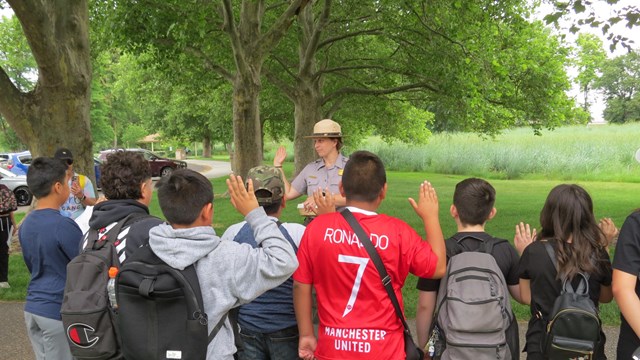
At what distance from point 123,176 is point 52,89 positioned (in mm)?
5796

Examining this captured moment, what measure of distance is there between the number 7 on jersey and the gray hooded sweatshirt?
0.30 meters

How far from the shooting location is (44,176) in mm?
3258

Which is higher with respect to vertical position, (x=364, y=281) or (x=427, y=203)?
(x=427, y=203)

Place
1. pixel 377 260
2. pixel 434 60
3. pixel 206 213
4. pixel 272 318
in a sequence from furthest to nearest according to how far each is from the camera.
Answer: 1. pixel 434 60
2. pixel 272 318
3. pixel 377 260
4. pixel 206 213

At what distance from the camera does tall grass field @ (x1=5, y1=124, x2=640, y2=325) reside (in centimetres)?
1171

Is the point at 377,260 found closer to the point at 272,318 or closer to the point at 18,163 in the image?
the point at 272,318

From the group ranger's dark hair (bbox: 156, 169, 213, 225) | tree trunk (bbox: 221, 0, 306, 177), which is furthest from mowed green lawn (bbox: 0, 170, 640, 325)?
ranger's dark hair (bbox: 156, 169, 213, 225)

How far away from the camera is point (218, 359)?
234cm

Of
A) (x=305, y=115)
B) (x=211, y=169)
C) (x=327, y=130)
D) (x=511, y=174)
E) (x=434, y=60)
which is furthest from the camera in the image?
(x=211, y=169)

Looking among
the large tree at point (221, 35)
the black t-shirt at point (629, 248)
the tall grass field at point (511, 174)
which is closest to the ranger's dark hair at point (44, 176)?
the black t-shirt at point (629, 248)

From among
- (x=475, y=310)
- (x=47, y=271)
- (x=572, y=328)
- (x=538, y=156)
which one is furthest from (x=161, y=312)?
(x=538, y=156)

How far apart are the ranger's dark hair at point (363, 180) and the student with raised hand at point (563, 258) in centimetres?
92

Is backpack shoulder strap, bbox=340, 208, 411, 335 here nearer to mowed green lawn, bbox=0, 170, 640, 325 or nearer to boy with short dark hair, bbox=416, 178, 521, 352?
boy with short dark hair, bbox=416, 178, 521, 352

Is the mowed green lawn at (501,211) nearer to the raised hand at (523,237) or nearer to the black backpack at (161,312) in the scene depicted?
the raised hand at (523,237)
